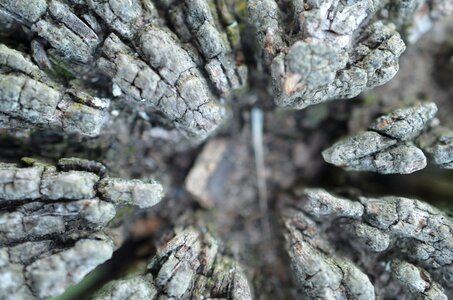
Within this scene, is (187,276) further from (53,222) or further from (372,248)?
(372,248)

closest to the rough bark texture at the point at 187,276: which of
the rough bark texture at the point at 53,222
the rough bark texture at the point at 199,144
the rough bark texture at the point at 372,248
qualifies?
the rough bark texture at the point at 199,144

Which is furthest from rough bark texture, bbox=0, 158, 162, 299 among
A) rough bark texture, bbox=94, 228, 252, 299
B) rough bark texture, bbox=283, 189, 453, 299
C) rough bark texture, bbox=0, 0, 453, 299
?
rough bark texture, bbox=283, 189, 453, 299

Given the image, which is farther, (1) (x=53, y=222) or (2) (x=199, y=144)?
(2) (x=199, y=144)

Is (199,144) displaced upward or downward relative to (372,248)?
upward

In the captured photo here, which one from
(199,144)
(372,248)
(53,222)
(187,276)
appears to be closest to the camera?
(53,222)

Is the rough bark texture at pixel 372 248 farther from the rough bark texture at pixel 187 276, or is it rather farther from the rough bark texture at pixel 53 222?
the rough bark texture at pixel 53 222

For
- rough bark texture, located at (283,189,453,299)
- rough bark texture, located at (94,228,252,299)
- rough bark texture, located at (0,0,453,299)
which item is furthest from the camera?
rough bark texture, located at (283,189,453,299)

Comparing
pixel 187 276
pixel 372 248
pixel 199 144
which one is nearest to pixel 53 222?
pixel 187 276

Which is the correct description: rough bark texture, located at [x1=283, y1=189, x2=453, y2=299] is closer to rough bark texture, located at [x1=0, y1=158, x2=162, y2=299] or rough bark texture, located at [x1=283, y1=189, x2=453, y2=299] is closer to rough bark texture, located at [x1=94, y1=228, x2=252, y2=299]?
rough bark texture, located at [x1=94, y1=228, x2=252, y2=299]
